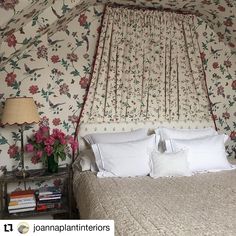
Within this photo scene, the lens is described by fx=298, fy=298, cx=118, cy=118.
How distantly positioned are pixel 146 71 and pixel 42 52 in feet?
3.41

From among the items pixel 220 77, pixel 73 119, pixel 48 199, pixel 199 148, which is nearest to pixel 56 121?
pixel 73 119

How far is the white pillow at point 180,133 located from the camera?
2.85 meters

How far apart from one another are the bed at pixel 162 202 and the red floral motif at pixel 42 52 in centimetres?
114

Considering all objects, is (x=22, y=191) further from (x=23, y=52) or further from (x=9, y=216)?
(x=23, y=52)

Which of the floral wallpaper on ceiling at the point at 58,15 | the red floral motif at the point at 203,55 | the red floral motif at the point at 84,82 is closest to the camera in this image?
the floral wallpaper on ceiling at the point at 58,15

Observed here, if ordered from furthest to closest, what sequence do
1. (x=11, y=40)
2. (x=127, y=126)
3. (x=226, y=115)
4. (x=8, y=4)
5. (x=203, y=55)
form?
1. (x=226, y=115)
2. (x=203, y=55)
3. (x=127, y=126)
4. (x=11, y=40)
5. (x=8, y=4)

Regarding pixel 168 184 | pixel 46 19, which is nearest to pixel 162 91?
pixel 168 184

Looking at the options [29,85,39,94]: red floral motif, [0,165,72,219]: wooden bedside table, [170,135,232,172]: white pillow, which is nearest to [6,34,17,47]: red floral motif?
[29,85,39,94]: red floral motif

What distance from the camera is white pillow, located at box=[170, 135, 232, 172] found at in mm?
2602

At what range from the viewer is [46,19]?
2.29 metres

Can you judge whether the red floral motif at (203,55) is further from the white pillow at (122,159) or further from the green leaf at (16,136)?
the green leaf at (16,136)

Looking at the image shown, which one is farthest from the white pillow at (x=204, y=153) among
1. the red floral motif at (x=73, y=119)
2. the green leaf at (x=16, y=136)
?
the green leaf at (x=16, y=136)

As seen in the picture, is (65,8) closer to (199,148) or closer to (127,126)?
(127,126)

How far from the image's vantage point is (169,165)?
245 centimetres
